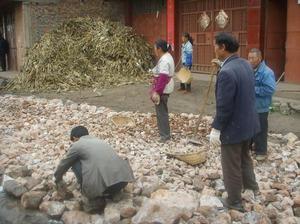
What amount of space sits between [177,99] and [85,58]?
5.60 metres

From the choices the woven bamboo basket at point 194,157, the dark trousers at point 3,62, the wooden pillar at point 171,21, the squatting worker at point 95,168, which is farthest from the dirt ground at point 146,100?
the dark trousers at point 3,62

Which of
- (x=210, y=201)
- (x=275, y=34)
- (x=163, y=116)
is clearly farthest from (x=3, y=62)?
(x=210, y=201)

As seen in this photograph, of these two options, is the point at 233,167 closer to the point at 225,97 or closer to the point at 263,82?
the point at 225,97

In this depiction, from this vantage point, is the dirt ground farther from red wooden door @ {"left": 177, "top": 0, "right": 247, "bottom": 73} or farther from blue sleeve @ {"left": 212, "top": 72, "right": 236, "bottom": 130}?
blue sleeve @ {"left": 212, "top": 72, "right": 236, "bottom": 130}

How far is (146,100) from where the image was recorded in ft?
38.4

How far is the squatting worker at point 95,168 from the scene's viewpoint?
17.2ft

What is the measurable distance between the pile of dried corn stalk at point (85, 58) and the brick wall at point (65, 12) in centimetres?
81

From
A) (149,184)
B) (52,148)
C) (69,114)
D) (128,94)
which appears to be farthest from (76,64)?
(149,184)

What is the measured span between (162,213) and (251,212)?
3.07 ft

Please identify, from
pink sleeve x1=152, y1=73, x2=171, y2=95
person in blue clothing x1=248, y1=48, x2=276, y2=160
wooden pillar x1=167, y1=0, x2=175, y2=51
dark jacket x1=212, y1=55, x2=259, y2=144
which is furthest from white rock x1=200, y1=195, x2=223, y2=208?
wooden pillar x1=167, y1=0, x2=175, y2=51

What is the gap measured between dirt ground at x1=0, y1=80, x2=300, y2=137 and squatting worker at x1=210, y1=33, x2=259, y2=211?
134 inches

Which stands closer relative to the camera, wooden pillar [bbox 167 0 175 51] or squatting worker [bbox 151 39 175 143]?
squatting worker [bbox 151 39 175 143]

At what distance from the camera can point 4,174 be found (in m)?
7.00

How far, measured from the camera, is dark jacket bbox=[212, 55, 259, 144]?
4684 millimetres
